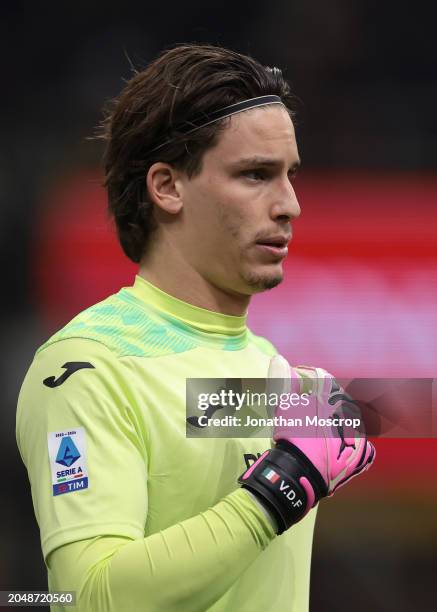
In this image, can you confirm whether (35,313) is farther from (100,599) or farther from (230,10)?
(100,599)

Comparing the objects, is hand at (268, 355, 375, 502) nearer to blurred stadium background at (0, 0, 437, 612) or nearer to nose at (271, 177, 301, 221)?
nose at (271, 177, 301, 221)

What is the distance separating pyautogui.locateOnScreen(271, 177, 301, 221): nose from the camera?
1967mm

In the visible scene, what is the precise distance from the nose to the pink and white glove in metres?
0.33

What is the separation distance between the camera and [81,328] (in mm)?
1859

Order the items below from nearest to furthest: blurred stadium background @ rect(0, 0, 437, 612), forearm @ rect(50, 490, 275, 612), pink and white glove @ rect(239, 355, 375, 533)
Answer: forearm @ rect(50, 490, 275, 612)
pink and white glove @ rect(239, 355, 375, 533)
blurred stadium background @ rect(0, 0, 437, 612)

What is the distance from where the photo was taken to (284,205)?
1.97 meters

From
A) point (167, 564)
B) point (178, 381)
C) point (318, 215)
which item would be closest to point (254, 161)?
point (178, 381)

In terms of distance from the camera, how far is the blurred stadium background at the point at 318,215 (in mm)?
3523

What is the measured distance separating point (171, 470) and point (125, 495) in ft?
0.49

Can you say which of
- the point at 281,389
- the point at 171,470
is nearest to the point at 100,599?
the point at 171,470

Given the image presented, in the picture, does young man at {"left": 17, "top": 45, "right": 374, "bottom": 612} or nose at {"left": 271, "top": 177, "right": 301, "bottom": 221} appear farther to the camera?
nose at {"left": 271, "top": 177, "right": 301, "bottom": 221}

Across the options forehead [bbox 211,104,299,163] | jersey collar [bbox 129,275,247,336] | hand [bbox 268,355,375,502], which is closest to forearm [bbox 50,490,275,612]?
hand [bbox 268,355,375,502]

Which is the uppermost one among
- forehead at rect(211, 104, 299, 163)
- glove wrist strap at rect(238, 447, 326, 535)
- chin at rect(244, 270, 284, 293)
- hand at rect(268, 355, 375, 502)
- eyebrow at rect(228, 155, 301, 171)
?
forehead at rect(211, 104, 299, 163)

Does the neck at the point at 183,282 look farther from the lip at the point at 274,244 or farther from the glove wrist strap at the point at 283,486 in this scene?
the glove wrist strap at the point at 283,486
